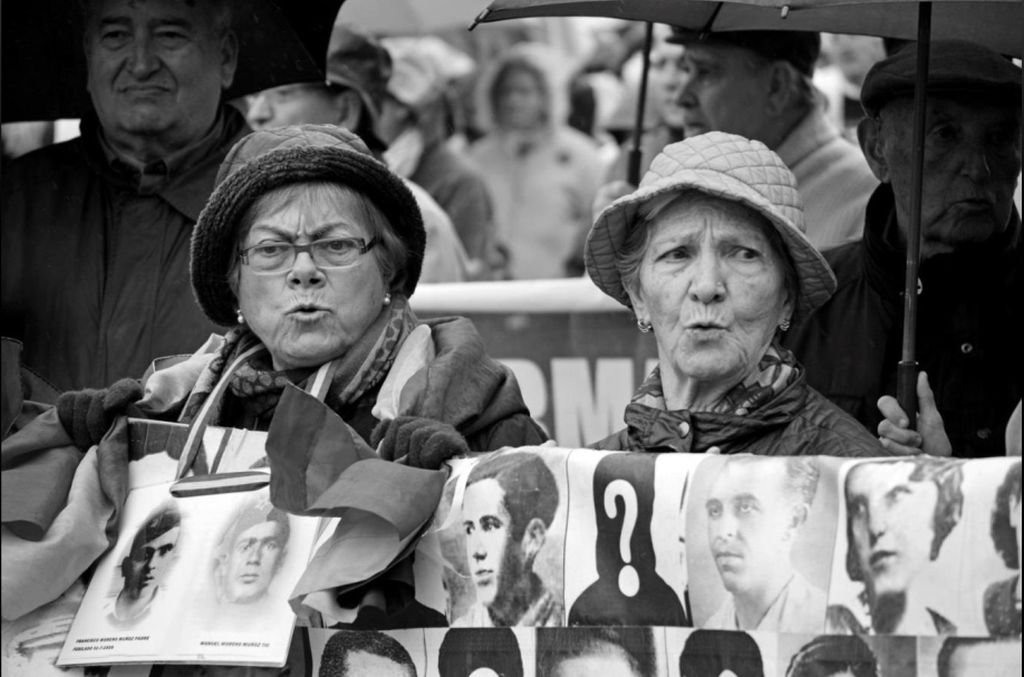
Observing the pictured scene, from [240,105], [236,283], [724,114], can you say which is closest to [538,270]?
[240,105]

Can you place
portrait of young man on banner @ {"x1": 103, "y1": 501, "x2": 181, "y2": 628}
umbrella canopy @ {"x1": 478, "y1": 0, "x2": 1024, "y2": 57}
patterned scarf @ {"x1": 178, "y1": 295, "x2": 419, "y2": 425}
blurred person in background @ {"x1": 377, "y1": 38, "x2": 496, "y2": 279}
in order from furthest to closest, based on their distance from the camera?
blurred person in background @ {"x1": 377, "y1": 38, "x2": 496, "y2": 279}
umbrella canopy @ {"x1": 478, "y1": 0, "x2": 1024, "y2": 57}
patterned scarf @ {"x1": 178, "y1": 295, "x2": 419, "y2": 425}
portrait of young man on banner @ {"x1": 103, "y1": 501, "x2": 181, "y2": 628}

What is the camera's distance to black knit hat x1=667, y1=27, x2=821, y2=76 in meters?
6.60

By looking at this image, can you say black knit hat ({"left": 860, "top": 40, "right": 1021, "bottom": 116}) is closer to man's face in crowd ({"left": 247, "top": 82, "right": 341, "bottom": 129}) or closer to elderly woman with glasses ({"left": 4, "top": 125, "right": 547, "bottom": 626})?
elderly woman with glasses ({"left": 4, "top": 125, "right": 547, "bottom": 626})

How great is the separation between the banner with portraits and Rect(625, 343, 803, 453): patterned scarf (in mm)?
365

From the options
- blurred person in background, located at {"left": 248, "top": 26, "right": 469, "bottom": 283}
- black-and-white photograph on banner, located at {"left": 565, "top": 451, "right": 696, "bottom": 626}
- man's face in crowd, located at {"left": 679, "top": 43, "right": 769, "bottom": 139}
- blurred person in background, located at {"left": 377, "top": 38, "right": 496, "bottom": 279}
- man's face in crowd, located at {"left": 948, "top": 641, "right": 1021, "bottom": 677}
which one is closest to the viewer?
man's face in crowd, located at {"left": 948, "top": 641, "right": 1021, "bottom": 677}

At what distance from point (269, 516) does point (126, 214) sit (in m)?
1.83

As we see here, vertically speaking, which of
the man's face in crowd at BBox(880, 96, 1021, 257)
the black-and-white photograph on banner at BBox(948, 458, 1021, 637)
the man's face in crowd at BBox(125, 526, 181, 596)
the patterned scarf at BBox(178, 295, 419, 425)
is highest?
the man's face in crowd at BBox(880, 96, 1021, 257)

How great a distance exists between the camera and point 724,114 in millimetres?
6730

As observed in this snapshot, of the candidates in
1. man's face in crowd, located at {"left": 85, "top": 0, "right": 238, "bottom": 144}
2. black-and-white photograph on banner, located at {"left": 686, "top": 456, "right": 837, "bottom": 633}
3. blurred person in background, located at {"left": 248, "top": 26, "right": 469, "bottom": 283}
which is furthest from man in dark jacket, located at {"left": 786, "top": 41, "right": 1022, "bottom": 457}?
blurred person in background, located at {"left": 248, "top": 26, "right": 469, "bottom": 283}

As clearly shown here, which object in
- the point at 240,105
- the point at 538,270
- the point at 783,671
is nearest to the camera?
the point at 783,671

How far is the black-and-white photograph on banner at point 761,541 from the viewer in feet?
11.1

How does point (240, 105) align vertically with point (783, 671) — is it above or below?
above

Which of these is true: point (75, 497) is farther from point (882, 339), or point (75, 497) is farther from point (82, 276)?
point (882, 339)

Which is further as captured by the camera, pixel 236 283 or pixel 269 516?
pixel 236 283
